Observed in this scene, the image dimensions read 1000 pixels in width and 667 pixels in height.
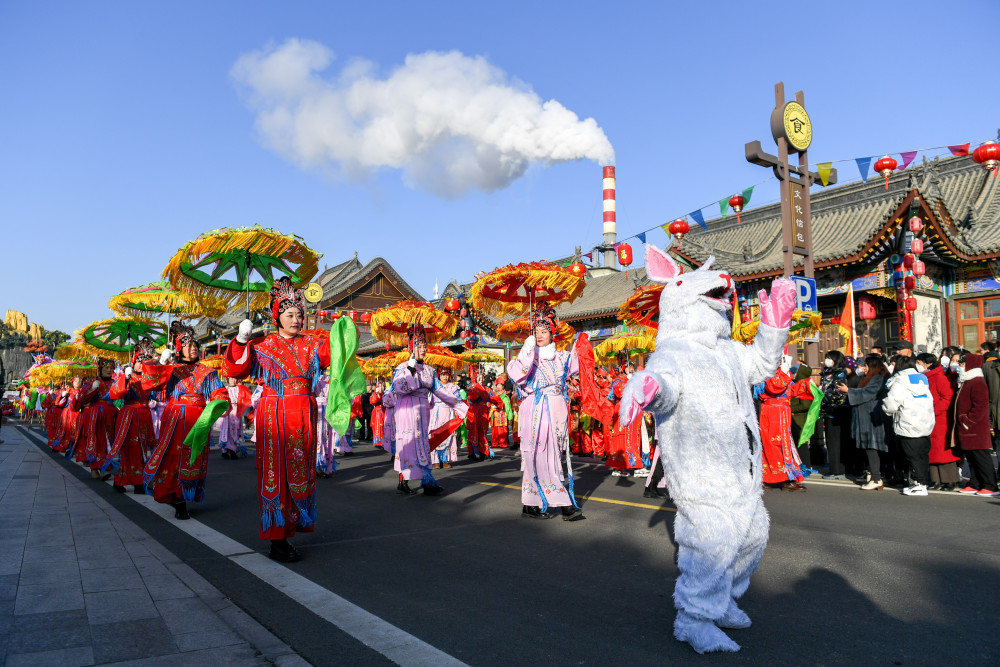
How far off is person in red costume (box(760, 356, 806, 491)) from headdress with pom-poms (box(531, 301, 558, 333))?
326cm

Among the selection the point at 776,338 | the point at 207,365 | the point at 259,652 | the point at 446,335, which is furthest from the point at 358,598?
the point at 446,335

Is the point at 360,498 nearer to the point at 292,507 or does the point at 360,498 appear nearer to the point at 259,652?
the point at 292,507

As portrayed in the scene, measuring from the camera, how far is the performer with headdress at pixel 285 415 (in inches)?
207

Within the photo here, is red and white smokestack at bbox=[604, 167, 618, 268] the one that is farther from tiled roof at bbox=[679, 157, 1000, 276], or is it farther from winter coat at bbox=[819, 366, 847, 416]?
winter coat at bbox=[819, 366, 847, 416]

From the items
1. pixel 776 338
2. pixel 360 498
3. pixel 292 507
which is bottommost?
pixel 360 498

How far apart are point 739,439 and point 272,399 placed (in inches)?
142

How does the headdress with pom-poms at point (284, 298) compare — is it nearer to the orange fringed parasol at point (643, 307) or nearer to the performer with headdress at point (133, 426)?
the orange fringed parasol at point (643, 307)

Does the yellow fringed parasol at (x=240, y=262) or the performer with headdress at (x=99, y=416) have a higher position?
the yellow fringed parasol at (x=240, y=262)

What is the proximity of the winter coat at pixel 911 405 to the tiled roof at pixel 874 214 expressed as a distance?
23.5 feet

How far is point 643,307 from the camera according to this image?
25.4ft

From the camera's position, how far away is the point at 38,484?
9461 mm

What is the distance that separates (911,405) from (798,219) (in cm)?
527

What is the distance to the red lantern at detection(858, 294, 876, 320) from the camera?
15.3 m

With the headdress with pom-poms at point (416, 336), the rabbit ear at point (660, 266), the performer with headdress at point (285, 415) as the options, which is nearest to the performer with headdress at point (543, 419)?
the headdress with pom-poms at point (416, 336)
